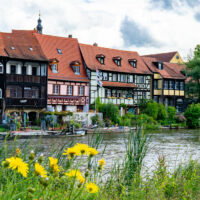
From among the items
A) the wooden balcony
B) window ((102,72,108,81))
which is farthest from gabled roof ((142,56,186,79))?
the wooden balcony

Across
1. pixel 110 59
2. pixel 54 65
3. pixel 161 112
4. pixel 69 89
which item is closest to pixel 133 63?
pixel 110 59

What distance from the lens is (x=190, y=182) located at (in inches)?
267

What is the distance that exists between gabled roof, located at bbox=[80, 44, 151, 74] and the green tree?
5824mm

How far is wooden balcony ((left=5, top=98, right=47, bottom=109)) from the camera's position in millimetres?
33406

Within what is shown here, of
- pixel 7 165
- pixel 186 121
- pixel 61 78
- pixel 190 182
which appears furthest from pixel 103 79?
pixel 7 165

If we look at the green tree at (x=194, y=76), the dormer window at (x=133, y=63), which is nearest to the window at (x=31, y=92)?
the dormer window at (x=133, y=63)

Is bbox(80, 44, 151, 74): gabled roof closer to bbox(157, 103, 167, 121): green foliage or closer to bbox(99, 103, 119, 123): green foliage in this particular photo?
bbox(99, 103, 119, 123): green foliage

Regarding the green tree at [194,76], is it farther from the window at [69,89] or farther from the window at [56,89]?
the window at [56,89]

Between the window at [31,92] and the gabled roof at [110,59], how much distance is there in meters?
7.60

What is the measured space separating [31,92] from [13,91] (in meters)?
1.79

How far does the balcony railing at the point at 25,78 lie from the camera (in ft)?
110

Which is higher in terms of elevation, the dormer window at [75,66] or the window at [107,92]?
the dormer window at [75,66]

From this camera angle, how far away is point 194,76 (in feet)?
159

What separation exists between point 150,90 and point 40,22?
2347cm
